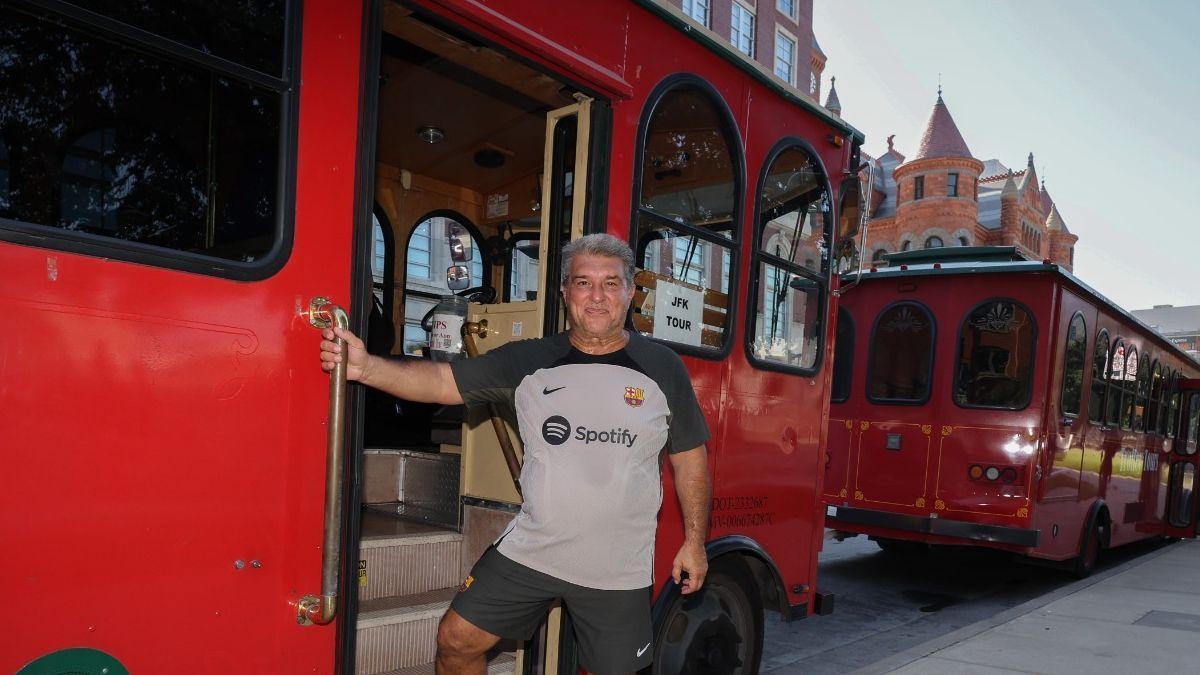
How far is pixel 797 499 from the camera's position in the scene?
4109 millimetres

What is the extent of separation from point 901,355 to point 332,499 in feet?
21.7

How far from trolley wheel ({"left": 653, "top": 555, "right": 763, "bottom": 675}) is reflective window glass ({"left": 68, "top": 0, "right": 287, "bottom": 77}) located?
94.8 inches

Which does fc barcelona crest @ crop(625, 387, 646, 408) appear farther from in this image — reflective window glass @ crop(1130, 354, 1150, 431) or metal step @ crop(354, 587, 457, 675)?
reflective window glass @ crop(1130, 354, 1150, 431)

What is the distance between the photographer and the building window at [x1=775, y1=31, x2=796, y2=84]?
2758cm

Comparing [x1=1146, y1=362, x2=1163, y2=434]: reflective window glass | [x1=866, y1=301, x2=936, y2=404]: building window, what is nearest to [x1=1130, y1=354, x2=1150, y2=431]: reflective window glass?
[x1=1146, y1=362, x2=1163, y2=434]: reflective window glass

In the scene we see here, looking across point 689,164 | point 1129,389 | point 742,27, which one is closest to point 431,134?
point 689,164

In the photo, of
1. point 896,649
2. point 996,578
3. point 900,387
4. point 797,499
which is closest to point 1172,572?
point 996,578

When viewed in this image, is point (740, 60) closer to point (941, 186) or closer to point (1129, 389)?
point (1129, 389)

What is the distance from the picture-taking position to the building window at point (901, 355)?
299 inches

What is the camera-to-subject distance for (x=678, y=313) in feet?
11.1

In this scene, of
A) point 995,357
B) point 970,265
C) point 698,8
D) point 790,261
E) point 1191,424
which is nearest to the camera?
point 790,261

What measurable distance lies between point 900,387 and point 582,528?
6.06m

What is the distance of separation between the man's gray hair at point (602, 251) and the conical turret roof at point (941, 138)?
39.2 meters

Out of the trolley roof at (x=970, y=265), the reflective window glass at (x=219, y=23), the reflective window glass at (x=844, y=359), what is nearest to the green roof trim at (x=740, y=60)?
the reflective window glass at (x=219, y=23)
